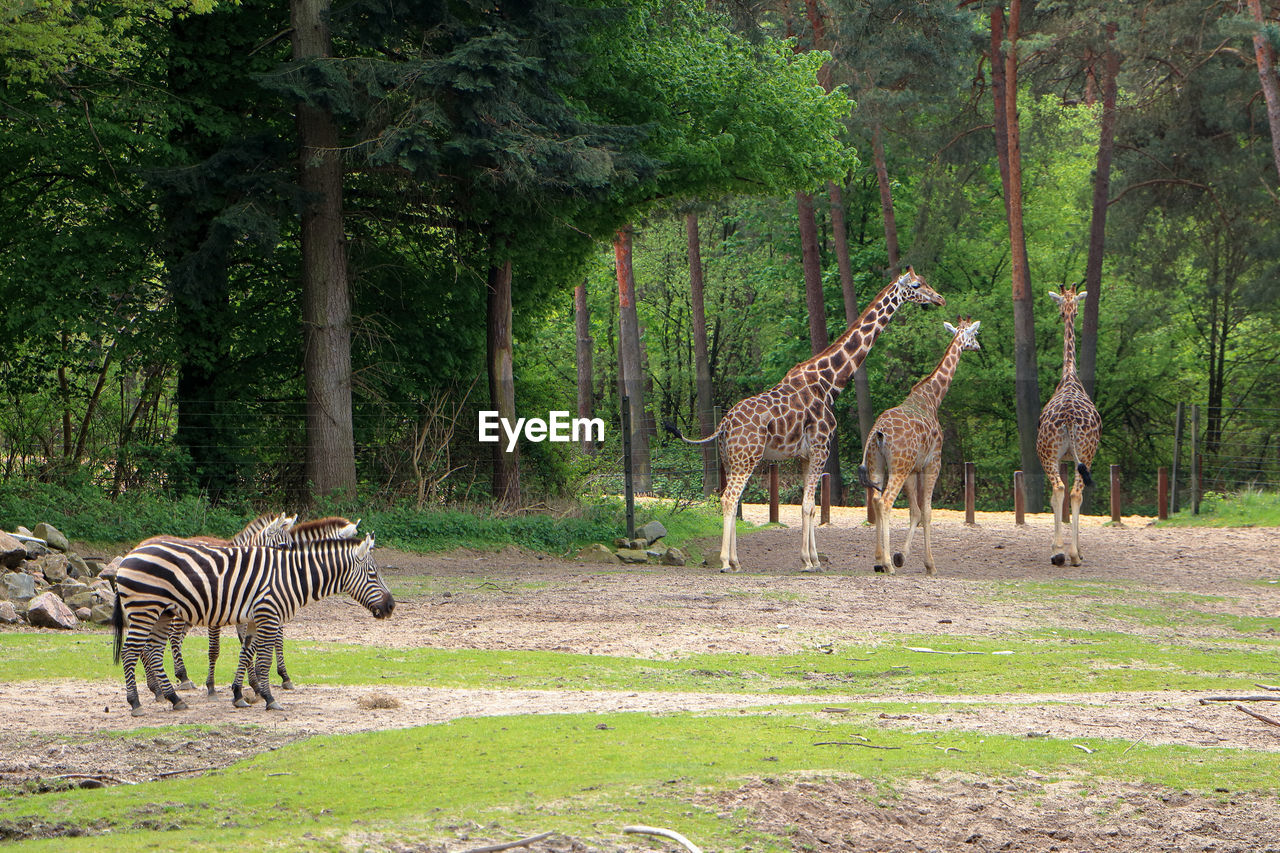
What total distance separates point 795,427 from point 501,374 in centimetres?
627

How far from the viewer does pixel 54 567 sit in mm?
14570

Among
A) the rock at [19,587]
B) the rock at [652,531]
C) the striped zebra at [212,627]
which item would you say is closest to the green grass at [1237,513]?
the rock at [652,531]

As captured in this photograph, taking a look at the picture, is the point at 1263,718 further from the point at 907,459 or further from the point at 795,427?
the point at 795,427

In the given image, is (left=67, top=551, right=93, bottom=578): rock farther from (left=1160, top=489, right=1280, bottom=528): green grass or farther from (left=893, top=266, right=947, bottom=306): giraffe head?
(left=1160, top=489, right=1280, bottom=528): green grass

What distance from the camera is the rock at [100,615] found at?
44.3ft

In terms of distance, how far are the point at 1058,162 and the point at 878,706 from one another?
37364mm

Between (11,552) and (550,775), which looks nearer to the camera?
(550,775)

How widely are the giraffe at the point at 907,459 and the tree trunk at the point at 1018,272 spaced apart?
44.8 ft

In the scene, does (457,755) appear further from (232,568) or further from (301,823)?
(232,568)

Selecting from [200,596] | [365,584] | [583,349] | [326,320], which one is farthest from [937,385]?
[583,349]

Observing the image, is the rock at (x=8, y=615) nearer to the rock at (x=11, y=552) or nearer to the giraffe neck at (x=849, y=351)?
the rock at (x=11, y=552)

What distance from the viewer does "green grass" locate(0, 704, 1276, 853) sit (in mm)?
6348

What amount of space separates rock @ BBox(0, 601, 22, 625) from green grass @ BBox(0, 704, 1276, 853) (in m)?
6.57

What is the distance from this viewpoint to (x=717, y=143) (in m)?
22.6
